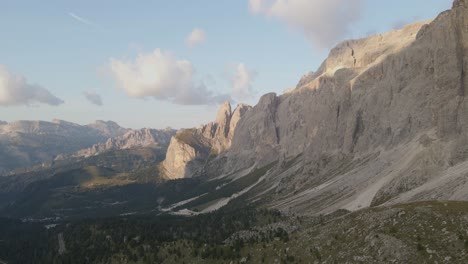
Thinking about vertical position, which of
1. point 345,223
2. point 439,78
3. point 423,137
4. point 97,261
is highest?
point 439,78

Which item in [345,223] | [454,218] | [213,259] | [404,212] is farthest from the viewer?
[213,259]

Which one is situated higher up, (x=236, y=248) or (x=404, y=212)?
(x=404, y=212)

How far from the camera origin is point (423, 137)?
626 ft

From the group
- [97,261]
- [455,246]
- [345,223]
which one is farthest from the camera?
[97,261]

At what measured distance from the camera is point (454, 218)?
62.9 m

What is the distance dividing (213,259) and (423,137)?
140 m

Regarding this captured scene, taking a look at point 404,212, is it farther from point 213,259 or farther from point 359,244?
point 213,259

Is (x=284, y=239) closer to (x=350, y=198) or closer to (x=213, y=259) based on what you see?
(x=213, y=259)

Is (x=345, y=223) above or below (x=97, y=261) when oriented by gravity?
above

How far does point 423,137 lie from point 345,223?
132 m

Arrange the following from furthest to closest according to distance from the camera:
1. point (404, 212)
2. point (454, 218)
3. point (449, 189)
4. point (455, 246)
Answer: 1. point (449, 189)
2. point (404, 212)
3. point (454, 218)
4. point (455, 246)

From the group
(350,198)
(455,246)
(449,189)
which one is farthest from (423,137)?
(455,246)

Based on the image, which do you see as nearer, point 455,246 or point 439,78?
point 455,246

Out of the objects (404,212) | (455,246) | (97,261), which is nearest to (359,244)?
(404,212)
